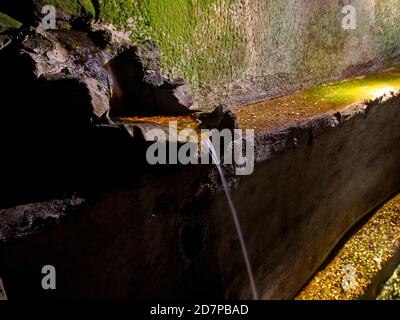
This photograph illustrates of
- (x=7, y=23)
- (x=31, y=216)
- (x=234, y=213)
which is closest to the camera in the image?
(x=31, y=216)

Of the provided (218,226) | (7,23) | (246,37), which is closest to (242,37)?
(246,37)

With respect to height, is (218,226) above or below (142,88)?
below

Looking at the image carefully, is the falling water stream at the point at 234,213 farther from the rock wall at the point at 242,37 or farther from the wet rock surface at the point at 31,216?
the rock wall at the point at 242,37

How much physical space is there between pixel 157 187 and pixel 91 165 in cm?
44

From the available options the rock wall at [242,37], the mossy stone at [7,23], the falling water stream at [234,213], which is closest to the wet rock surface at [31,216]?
the falling water stream at [234,213]

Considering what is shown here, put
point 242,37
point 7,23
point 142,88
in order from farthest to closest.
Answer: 1. point 242,37
2. point 142,88
3. point 7,23

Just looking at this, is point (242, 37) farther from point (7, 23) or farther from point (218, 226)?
point (7, 23)

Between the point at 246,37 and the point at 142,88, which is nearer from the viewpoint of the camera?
the point at 142,88

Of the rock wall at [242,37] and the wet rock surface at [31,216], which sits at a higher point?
the rock wall at [242,37]

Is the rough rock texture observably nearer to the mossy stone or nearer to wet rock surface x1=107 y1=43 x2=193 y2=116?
wet rock surface x1=107 y1=43 x2=193 y2=116

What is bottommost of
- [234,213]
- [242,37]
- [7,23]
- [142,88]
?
[234,213]

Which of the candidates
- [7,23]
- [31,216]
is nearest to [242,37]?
[7,23]

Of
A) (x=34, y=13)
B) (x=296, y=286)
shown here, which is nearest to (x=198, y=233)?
(x=34, y=13)
